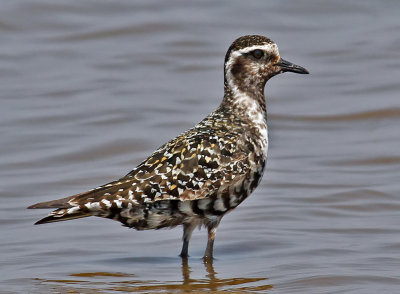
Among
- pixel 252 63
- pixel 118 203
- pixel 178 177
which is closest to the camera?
pixel 118 203

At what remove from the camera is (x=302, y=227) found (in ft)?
36.8

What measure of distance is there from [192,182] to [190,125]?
5.56 metres

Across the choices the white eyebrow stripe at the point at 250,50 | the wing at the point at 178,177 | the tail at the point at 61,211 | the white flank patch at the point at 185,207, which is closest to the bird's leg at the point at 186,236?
the white flank patch at the point at 185,207

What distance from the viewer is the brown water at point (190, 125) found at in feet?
31.9

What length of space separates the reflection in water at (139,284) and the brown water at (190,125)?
2 cm

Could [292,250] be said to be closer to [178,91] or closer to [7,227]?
[7,227]

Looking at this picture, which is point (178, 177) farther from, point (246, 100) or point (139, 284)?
point (246, 100)

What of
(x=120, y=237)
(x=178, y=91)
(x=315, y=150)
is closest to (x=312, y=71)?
(x=178, y=91)

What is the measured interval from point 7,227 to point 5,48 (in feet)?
27.1

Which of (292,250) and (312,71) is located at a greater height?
(312,71)

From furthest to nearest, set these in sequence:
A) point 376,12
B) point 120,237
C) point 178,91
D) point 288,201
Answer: point 376,12 → point 178,91 → point 288,201 → point 120,237

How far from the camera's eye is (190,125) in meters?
15.1

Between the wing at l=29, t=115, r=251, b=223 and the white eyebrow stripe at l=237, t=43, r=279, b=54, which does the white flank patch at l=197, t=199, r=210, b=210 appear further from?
the white eyebrow stripe at l=237, t=43, r=279, b=54

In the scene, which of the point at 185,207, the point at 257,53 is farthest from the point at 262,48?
the point at 185,207
